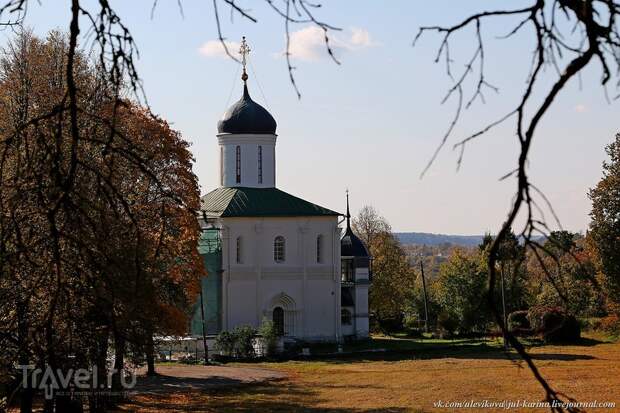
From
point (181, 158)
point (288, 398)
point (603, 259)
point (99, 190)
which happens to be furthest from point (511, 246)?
point (603, 259)

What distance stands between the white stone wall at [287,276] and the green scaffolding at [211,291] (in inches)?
12.7

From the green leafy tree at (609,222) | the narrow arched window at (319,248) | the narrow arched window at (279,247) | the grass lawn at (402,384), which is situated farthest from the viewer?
the narrow arched window at (319,248)

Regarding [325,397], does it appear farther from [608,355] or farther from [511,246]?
[511,246]

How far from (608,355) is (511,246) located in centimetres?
3987

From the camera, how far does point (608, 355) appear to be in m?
41.3

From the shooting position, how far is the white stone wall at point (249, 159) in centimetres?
5047

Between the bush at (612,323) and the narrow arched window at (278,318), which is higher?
the narrow arched window at (278,318)

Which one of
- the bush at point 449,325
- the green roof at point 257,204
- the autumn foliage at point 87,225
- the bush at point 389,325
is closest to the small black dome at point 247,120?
the green roof at point 257,204

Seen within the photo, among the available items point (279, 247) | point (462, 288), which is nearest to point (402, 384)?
point (279, 247)

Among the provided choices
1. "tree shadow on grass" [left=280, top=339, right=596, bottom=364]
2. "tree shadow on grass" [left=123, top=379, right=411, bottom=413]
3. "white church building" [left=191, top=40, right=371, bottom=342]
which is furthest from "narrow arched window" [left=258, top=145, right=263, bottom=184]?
"tree shadow on grass" [left=123, top=379, right=411, bottom=413]

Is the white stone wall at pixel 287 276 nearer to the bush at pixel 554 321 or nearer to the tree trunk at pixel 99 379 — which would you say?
the bush at pixel 554 321

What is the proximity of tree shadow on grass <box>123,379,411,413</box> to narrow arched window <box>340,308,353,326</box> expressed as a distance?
66.6 feet

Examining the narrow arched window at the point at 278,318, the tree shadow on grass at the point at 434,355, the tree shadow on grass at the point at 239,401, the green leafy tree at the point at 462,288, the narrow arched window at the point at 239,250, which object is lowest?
the tree shadow on grass at the point at 239,401

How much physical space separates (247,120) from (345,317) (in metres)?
11.0
